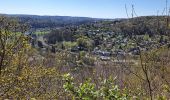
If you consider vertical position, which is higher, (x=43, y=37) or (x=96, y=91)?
(x=96, y=91)

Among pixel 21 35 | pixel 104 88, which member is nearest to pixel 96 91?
pixel 104 88

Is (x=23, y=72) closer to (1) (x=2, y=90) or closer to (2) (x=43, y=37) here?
(1) (x=2, y=90)

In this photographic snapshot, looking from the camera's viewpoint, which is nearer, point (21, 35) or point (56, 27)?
point (21, 35)

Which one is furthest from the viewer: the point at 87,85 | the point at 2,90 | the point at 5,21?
the point at 2,90

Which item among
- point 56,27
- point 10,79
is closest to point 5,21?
point 10,79

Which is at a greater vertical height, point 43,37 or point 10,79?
point 10,79

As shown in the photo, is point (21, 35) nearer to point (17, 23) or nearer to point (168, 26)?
point (17, 23)

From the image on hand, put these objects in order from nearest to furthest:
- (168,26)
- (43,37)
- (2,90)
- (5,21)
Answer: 1. (168,26)
2. (5,21)
3. (2,90)
4. (43,37)

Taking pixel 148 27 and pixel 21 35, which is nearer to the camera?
pixel 21 35

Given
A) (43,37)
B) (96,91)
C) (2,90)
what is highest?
(96,91)
